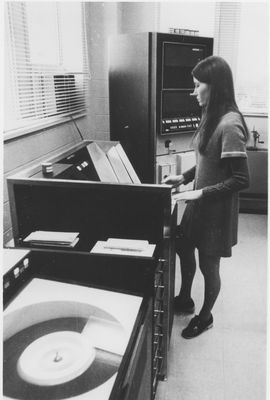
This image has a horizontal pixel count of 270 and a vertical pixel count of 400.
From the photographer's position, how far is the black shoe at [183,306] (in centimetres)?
225

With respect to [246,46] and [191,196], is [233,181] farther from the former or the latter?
[246,46]

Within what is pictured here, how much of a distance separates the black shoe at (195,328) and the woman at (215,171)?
0.62ft

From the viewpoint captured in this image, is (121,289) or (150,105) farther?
(150,105)

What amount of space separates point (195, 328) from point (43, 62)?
5.63 ft

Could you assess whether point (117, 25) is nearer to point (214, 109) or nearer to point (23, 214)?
point (214, 109)

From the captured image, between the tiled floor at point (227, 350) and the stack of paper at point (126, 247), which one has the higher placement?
the stack of paper at point (126, 247)

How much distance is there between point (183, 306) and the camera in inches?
88.6

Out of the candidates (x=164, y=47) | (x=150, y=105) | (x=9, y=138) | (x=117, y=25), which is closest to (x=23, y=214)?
(x=9, y=138)

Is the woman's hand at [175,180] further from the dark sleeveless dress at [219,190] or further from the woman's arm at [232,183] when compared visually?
the woman's arm at [232,183]

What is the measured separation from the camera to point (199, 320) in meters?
2.06

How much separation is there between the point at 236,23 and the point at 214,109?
254 centimetres

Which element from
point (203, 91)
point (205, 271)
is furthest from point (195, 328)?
point (203, 91)

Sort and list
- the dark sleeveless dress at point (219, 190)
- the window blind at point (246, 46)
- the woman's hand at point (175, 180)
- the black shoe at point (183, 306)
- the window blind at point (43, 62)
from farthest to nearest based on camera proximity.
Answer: the window blind at point (246, 46), the black shoe at point (183, 306), the woman's hand at point (175, 180), the window blind at point (43, 62), the dark sleeveless dress at point (219, 190)

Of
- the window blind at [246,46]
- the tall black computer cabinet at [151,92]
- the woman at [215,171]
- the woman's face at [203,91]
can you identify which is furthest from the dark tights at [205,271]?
the window blind at [246,46]
